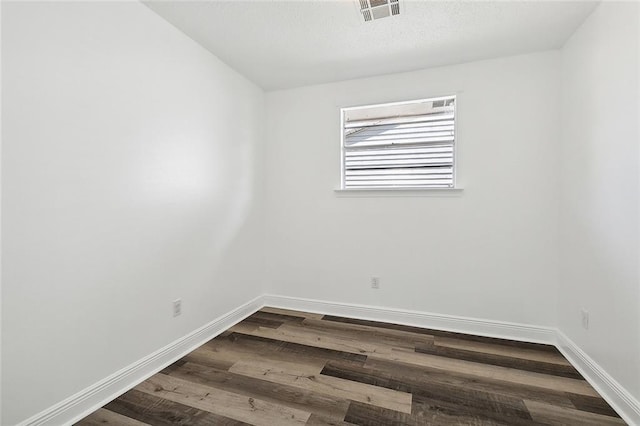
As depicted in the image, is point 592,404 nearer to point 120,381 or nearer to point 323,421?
point 323,421

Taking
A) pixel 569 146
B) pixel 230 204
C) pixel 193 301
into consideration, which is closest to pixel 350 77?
pixel 230 204

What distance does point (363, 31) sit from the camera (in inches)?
88.4

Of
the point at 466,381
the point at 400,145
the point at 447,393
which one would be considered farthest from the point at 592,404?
the point at 400,145

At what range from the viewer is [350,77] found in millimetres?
3047

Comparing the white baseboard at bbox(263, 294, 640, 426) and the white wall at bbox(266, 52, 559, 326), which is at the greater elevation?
the white wall at bbox(266, 52, 559, 326)

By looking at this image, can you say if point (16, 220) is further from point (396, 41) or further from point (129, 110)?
point (396, 41)

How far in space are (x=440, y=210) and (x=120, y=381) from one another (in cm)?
275

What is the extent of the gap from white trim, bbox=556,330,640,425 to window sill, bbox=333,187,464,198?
1413 mm

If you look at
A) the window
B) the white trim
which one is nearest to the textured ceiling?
the window

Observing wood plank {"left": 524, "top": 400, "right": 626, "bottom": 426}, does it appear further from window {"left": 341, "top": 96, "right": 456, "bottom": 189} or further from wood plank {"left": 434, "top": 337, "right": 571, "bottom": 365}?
window {"left": 341, "top": 96, "right": 456, "bottom": 189}

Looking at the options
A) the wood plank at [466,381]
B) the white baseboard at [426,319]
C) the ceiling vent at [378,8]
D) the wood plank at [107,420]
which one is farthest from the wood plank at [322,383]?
the ceiling vent at [378,8]

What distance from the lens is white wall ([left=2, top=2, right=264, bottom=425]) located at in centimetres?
139

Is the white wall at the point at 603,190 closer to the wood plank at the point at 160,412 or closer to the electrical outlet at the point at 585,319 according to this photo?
the electrical outlet at the point at 585,319

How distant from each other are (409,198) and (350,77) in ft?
4.45
